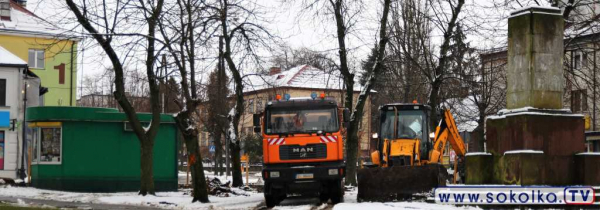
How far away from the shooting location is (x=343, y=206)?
21.7 m

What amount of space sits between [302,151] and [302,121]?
2.91 feet

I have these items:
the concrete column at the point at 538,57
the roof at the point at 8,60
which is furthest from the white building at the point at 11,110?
the concrete column at the point at 538,57

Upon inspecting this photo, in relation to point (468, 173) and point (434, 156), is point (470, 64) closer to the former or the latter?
point (434, 156)

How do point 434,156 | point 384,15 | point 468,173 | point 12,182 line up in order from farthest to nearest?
point 12,182, point 384,15, point 434,156, point 468,173

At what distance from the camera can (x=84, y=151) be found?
109 ft

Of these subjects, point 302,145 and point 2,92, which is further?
point 2,92

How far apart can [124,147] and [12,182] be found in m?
5.52

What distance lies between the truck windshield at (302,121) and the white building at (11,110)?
23.7 m

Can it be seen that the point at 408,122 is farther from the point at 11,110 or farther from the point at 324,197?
the point at 11,110

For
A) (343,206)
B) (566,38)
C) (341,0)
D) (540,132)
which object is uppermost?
(341,0)

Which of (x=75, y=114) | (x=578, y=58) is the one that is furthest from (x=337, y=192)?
(x=578, y=58)

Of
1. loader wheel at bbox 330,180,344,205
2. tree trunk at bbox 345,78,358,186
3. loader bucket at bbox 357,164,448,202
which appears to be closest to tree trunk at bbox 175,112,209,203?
loader wheel at bbox 330,180,344,205

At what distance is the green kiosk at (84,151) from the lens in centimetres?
3325

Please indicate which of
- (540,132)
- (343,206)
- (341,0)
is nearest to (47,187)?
(341,0)
